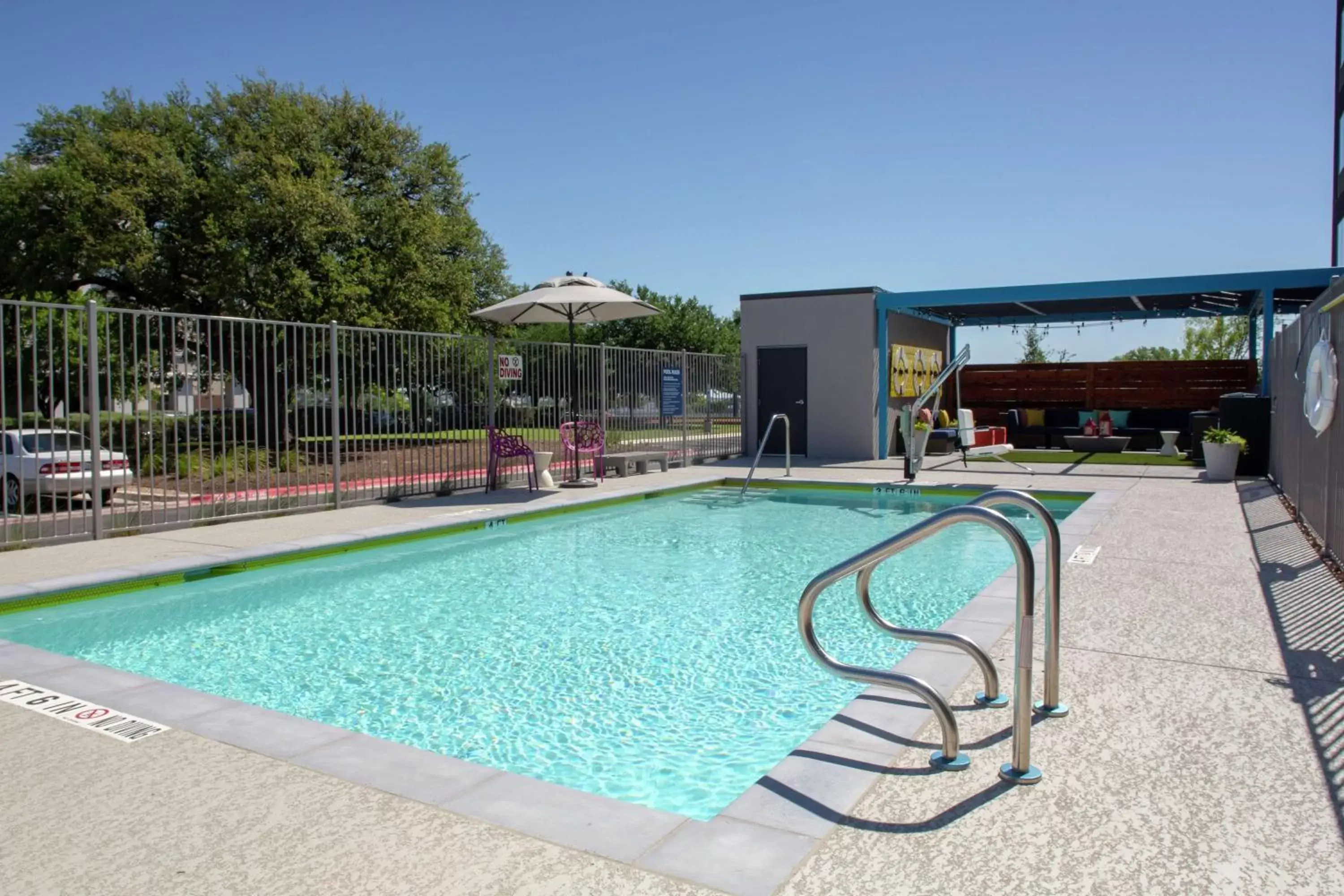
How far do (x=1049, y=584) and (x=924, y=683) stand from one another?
55 centimetres

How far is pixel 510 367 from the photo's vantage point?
11.9 meters

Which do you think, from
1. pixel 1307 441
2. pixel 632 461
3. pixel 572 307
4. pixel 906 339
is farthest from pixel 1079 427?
pixel 572 307

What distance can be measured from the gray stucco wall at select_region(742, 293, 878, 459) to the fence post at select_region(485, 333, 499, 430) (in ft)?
21.1

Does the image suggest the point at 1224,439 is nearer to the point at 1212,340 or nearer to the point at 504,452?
the point at 504,452

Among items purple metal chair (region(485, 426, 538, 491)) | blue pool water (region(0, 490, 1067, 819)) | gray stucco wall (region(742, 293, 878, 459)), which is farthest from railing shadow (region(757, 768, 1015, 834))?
gray stucco wall (region(742, 293, 878, 459))

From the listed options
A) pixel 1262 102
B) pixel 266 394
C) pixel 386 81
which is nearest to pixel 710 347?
pixel 386 81

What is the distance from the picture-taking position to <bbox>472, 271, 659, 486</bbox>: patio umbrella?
37.7 ft

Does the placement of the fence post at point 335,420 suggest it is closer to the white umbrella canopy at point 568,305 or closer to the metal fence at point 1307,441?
the white umbrella canopy at point 568,305

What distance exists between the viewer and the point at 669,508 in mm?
11320

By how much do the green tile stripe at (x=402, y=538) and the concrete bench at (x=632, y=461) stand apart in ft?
4.34

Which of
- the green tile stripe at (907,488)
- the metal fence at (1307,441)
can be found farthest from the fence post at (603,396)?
the metal fence at (1307,441)

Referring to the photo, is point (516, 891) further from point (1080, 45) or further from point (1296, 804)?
point (1080, 45)

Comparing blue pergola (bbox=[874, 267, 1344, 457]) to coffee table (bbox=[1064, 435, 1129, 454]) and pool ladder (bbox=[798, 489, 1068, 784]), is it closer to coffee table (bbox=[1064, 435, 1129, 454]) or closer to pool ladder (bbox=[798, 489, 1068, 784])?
coffee table (bbox=[1064, 435, 1129, 454])

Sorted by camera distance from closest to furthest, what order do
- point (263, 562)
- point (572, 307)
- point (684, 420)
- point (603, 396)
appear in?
1. point (263, 562)
2. point (572, 307)
3. point (603, 396)
4. point (684, 420)
